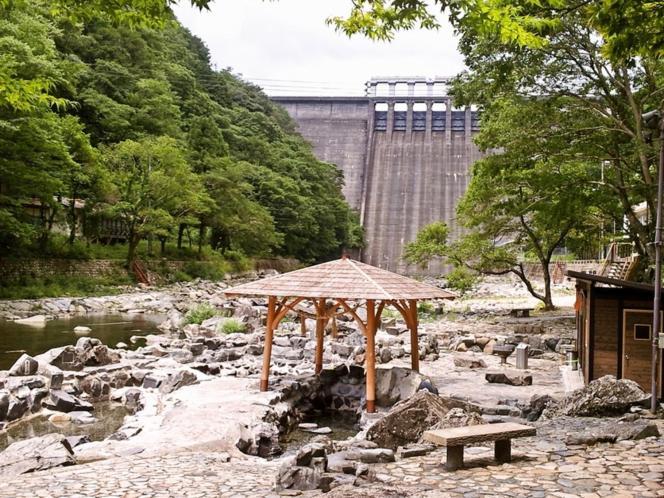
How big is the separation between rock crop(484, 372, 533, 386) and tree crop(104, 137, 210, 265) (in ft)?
89.4

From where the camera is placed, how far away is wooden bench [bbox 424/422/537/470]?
21.1ft

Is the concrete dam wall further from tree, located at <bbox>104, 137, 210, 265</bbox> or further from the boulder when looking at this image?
the boulder

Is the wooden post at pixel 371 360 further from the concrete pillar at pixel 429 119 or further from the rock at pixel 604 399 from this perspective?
the concrete pillar at pixel 429 119

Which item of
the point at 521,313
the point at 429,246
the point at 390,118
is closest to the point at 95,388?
the point at 429,246

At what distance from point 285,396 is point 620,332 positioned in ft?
19.8

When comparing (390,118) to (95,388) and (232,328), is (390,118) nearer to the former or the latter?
(232,328)

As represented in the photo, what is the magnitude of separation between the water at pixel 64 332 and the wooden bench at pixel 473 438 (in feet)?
42.2

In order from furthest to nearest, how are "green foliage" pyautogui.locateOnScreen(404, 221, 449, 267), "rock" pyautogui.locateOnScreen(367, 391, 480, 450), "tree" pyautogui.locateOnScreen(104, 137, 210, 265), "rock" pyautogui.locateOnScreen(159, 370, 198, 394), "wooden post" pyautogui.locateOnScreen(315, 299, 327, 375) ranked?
"tree" pyautogui.locateOnScreen(104, 137, 210, 265)
"green foliage" pyautogui.locateOnScreen(404, 221, 449, 267)
"rock" pyautogui.locateOnScreen(159, 370, 198, 394)
"wooden post" pyautogui.locateOnScreen(315, 299, 327, 375)
"rock" pyautogui.locateOnScreen(367, 391, 480, 450)

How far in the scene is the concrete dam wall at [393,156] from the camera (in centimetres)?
7356

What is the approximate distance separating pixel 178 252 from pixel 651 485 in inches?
1707

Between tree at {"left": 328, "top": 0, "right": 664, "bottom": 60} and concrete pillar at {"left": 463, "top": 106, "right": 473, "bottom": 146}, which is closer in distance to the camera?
tree at {"left": 328, "top": 0, "right": 664, "bottom": 60}

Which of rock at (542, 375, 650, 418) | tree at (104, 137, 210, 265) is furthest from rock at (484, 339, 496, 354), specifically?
tree at (104, 137, 210, 265)

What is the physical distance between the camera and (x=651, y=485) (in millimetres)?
5770

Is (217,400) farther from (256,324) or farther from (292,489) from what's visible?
(256,324)
